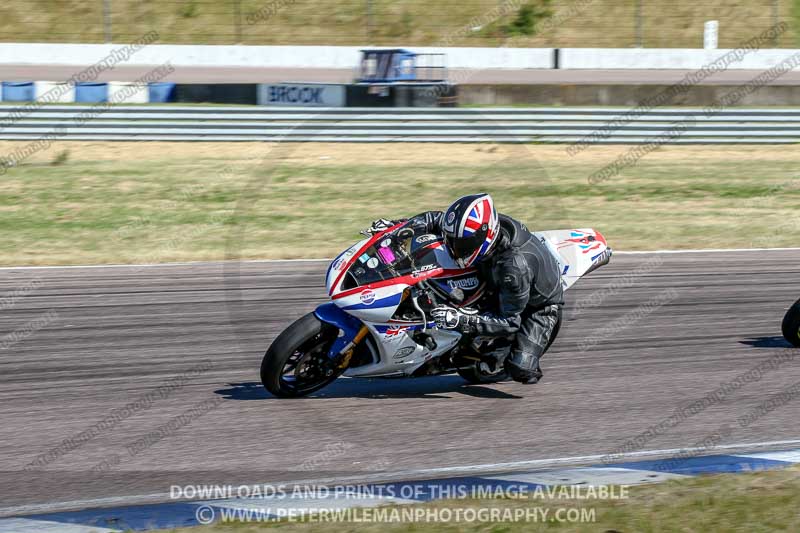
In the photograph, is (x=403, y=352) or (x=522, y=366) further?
(x=522, y=366)

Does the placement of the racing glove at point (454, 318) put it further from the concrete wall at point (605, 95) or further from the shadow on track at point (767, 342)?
the concrete wall at point (605, 95)

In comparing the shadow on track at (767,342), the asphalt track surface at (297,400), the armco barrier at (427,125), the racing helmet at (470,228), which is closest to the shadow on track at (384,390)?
the asphalt track surface at (297,400)

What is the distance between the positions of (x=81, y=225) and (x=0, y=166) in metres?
4.08

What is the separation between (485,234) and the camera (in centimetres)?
656

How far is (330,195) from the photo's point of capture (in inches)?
628

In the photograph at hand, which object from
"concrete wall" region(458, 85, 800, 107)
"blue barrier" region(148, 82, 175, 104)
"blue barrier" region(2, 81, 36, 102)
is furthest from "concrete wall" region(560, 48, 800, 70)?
"blue barrier" region(2, 81, 36, 102)

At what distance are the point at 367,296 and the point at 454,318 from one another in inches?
23.0

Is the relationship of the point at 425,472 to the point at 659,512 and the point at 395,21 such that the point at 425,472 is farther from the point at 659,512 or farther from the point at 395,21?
the point at 395,21

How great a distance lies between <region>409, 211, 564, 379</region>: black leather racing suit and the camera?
6785 mm

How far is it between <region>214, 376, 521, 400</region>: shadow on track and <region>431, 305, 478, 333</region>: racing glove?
0.78 m

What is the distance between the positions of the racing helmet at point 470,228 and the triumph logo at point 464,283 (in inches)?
11.5

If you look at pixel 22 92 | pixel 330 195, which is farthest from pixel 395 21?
pixel 330 195

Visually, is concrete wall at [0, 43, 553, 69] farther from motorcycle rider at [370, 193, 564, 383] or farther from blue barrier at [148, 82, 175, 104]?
motorcycle rider at [370, 193, 564, 383]

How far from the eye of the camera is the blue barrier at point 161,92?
2169cm
